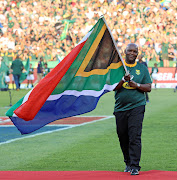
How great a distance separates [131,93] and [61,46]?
39.9 metres

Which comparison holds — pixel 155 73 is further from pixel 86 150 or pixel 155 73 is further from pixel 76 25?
pixel 86 150

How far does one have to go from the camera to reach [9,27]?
49.3 metres

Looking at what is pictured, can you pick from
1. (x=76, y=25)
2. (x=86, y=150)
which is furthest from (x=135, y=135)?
(x=76, y=25)

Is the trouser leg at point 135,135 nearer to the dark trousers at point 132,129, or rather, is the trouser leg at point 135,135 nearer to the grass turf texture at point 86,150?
the dark trousers at point 132,129

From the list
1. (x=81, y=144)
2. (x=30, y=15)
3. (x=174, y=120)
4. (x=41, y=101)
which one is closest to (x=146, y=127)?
(x=174, y=120)

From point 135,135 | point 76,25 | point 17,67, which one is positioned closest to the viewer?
point 135,135

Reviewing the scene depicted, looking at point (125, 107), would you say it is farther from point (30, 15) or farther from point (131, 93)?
point (30, 15)

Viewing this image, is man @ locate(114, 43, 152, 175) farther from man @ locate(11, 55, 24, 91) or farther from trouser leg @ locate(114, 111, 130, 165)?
man @ locate(11, 55, 24, 91)

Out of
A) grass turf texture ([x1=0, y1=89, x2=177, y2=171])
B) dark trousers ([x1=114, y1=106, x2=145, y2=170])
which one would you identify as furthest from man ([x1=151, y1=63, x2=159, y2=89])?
dark trousers ([x1=114, y1=106, x2=145, y2=170])

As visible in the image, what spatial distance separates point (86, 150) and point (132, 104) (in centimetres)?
319

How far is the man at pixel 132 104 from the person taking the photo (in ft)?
22.0

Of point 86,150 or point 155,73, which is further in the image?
point 155,73

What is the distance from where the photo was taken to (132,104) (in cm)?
681

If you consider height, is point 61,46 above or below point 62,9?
below
